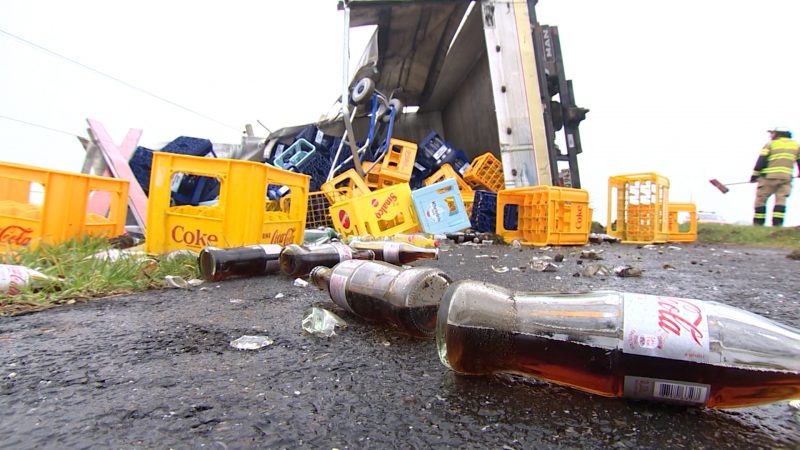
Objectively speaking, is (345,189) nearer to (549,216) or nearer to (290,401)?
(549,216)

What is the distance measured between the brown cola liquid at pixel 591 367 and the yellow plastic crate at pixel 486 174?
647 centimetres

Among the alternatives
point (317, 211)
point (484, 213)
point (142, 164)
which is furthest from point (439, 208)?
point (142, 164)

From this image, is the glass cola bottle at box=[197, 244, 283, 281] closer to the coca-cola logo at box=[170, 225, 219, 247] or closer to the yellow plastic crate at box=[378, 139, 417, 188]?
the coca-cola logo at box=[170, 225, 219, 247]

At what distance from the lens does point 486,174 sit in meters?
7.21

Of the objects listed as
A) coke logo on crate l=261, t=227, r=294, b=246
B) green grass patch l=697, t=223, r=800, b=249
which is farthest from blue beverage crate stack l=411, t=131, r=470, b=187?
coke logo on crate l=261, t=227, r=294, b=246

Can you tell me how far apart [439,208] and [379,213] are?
2.40 feet

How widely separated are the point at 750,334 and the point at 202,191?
507 cm

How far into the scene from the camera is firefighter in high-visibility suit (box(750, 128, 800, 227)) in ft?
23.5

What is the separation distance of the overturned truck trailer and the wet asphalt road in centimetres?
545

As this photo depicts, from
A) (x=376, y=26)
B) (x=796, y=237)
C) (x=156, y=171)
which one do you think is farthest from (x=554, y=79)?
(x=156, y=171)

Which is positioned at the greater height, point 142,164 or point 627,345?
point 142,164

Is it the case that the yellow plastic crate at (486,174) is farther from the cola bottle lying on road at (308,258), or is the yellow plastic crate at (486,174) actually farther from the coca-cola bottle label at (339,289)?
the coca-cola bottle label at (339,289)

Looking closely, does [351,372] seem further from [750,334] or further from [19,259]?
[19,259]

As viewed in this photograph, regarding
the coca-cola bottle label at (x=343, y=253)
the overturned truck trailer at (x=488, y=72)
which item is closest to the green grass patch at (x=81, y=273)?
the coca-cola bottle label at (x=343, y=253)
